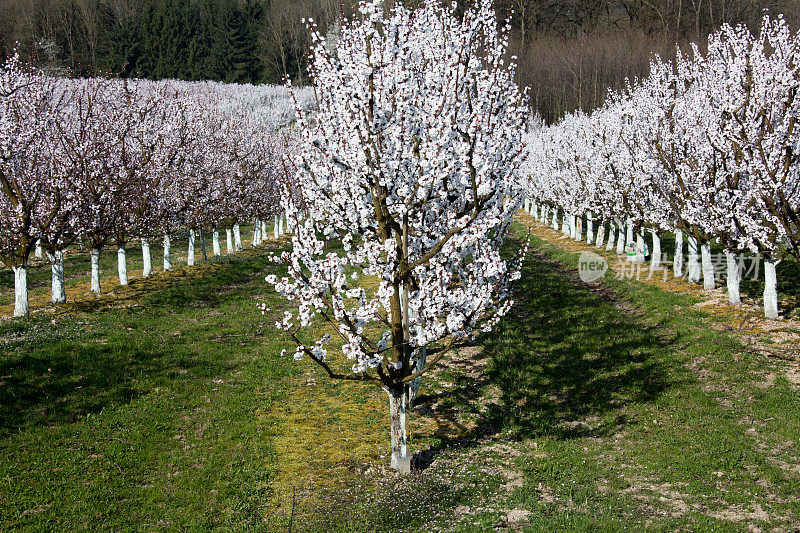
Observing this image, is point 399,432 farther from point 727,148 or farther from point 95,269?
point 95,269

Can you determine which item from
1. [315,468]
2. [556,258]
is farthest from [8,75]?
[556,258]

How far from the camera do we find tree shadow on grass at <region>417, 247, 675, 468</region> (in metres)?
15.1

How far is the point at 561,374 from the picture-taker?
1869 cm

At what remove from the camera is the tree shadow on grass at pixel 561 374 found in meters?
15.1

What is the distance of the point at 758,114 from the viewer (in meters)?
19.5

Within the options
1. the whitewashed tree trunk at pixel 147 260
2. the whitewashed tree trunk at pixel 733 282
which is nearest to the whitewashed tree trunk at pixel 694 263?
the whitewashed tree trunk at pixel 733 282

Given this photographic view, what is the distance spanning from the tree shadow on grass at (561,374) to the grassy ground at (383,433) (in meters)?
0.09

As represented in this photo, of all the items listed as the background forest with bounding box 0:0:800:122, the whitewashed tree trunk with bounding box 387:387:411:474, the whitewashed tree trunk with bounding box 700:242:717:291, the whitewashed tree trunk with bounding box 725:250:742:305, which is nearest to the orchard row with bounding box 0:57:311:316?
the whitewashed tree trunk with bounding box 387:387:411:474

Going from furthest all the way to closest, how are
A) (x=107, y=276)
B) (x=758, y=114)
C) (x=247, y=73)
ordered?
(x=247, y=73) < (x=107, y=276) < (x=758, y=114)

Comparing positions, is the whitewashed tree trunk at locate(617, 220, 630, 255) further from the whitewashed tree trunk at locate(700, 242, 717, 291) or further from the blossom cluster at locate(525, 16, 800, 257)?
the whitewashed tree trunk at locate(700, 242, 717, 291)

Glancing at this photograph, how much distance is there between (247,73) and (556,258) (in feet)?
359

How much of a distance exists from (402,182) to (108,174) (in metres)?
20.6

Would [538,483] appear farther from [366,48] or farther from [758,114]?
[758,114]

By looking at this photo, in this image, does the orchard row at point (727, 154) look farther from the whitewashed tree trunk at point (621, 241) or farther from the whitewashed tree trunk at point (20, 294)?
the whitewashed tree trunk at point (20, 294)
